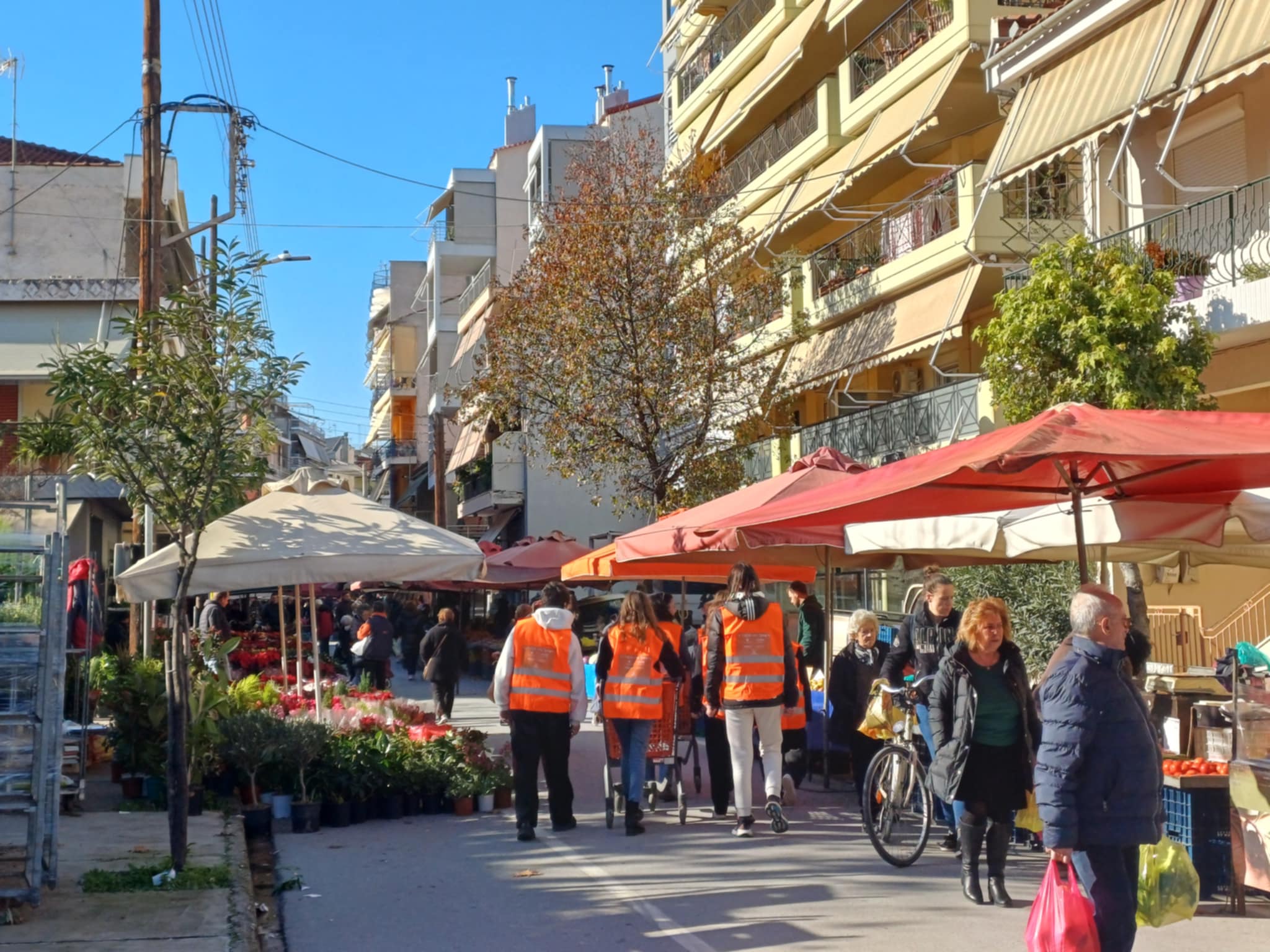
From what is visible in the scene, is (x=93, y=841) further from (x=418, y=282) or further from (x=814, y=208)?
(x=418, y=282)

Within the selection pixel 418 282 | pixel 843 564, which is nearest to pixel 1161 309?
pixel 843 564

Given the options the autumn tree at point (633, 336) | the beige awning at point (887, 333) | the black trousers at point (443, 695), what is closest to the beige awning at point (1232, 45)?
the beige awning at point (887, 333)

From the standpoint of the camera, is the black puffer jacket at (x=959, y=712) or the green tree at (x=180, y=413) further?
the green tree at (x=180, y=413)

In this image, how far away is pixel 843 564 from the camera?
15109 millimetres

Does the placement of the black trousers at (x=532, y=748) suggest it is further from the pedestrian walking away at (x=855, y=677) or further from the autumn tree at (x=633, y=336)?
the autumn tree at (x=633, y=336)

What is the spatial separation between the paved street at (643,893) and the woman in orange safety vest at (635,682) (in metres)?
0.45

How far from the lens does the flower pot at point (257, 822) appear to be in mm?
11273

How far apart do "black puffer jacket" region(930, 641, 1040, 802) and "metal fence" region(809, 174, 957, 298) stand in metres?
15.3

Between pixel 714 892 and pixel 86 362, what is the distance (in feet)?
17.3

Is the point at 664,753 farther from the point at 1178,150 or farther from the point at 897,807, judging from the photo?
the point at 1178,150

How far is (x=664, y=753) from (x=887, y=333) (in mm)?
13329

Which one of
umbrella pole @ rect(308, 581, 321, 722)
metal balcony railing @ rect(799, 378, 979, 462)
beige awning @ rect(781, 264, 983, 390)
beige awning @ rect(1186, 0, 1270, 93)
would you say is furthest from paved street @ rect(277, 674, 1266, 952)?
beige awning @ rect(781, 264, 983, 390)

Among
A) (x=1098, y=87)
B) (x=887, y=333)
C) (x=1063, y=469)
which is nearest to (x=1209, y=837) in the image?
(x=1063, y=469)

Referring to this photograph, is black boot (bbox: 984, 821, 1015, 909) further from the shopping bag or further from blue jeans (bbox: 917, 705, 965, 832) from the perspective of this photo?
the shopping bag
